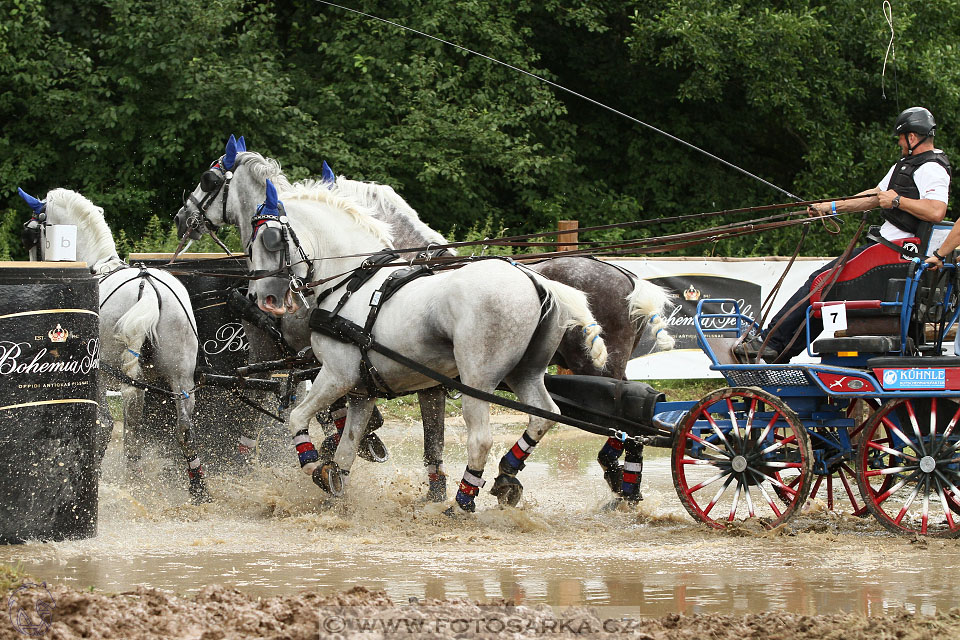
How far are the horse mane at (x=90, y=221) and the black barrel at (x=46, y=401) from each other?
1.87m

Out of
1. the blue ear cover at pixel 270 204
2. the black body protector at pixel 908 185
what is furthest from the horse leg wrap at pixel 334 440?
the black body protector at pixel 908 185

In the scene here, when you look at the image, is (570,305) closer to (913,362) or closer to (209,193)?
(913,362)

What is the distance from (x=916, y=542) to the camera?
18.7 feet

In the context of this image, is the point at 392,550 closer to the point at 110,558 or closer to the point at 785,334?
the point at 110,558

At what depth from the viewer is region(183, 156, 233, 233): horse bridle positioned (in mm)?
7727

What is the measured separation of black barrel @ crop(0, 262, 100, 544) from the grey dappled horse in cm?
199

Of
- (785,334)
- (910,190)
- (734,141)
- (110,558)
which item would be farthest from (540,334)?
(734,141)

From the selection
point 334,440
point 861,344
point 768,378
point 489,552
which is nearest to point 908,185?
point 861,344

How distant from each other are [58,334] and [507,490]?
9.31 feet

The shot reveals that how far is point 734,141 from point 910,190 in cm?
1259

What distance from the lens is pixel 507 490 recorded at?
689 centimetres

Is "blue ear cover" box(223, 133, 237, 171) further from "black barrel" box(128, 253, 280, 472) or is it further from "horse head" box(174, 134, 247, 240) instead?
"black barrel" box(128, 253, 280, 472)

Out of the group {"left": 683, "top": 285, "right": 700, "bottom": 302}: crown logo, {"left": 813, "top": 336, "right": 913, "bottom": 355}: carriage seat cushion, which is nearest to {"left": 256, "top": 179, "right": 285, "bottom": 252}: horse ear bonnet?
{"left": 813, "top": 336, "right": 913, "bottom": 355}: carriage seat cushion

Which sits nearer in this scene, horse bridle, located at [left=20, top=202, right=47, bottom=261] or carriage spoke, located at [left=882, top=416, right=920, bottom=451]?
carriage spoke, located at [left=882, top=416, right=920, bottom=451]
